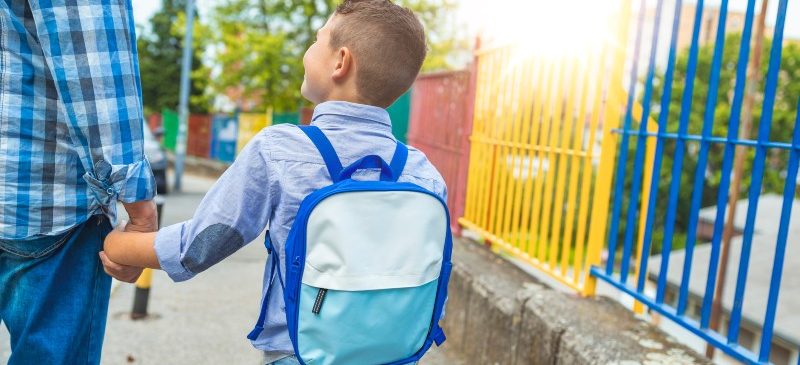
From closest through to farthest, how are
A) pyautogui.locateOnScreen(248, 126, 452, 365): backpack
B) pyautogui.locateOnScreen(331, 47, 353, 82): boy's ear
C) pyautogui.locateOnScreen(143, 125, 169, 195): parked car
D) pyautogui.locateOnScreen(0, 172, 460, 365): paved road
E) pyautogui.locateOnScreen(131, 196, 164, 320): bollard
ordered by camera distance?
pyautogui.locateOnScreen(248, 126, 452, 365): backpack, pyautogui.locateOnScreen(331, 47, 353, 82): boy's ear, pyautogui.locateOnScreen(0, 172, 460, 365): paved road, pyautogui.locateOnScreen(131, 196, 164, 320): bollard, pyautogui.locateOnScreen(143, 125, 169, 195): parked car

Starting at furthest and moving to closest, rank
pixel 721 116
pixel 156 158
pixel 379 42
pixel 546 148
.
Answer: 1. pixel 721 116
2. pixel 156 158
3. pixel 546 148
4. pixel 379 42

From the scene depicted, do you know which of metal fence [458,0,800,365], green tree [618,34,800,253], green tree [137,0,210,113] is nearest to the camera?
metal fence [458,0,800,365]

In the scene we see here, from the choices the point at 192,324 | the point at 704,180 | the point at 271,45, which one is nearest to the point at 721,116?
the point at 271,45

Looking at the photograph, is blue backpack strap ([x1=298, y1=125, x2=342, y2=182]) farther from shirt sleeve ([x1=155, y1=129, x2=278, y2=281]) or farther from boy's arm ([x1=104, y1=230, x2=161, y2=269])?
boy's arm ([x1=104, y1=230, x2=161, y2=269])

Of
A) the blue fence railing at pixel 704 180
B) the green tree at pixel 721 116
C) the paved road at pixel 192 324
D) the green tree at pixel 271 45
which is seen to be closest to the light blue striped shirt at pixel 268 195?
the blue fence railing at pixel 704 180

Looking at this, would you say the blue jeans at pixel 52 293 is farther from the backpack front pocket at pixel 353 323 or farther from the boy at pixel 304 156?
the backpack front pocket at pixel 353 323

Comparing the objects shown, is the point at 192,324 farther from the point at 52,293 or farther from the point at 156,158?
the point at 156,158

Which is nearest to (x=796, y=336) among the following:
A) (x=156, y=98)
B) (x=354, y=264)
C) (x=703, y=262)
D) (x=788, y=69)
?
(x=703, y=262)

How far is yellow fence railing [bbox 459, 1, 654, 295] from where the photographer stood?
11.6 ft

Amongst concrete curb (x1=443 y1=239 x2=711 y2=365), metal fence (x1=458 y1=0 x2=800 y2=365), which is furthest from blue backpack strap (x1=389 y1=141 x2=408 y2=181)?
concrete curb (x1=443 y1=239 x2=711 y2=365)

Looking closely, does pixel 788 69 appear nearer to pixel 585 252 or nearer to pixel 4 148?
pixel 585 252

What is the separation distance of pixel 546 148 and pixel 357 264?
9.03 ft

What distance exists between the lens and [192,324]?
4531 mm

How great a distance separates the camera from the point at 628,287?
325 cm
